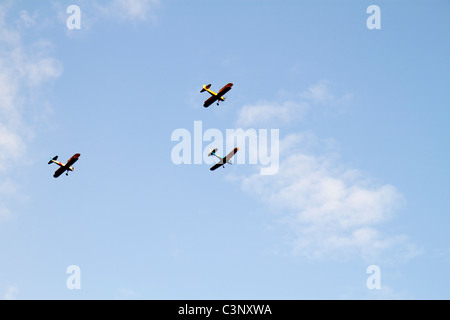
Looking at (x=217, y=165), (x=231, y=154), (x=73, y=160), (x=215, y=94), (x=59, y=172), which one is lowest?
(x=59, y=172)

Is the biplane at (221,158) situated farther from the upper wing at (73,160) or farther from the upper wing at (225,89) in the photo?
Answer: the upper wing at (73,160)

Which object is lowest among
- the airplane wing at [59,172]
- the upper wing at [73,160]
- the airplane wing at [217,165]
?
the airplane wing at [59,172]

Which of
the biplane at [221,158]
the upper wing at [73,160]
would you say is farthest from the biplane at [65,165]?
the biplane at [221,158]

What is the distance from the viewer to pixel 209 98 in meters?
76.2

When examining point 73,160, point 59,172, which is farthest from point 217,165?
point 59,172

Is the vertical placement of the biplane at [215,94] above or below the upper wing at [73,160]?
above

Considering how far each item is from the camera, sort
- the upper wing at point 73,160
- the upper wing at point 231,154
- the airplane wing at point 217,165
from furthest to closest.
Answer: the airplane wing at point 217,165 < the upper wing at point 73,160 < the upper wing at point 231,154

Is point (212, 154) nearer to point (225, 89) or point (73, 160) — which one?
point (225, 89)

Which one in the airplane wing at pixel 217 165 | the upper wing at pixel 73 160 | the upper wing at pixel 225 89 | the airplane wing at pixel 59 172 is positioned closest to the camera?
the upper wing at pixel 225 89

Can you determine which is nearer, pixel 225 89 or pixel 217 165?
pixel 225 89

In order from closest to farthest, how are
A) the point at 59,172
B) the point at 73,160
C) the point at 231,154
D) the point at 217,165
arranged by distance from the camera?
the point at 231,154 < the point at 73,160 < the point at 217,165 < the point at 59,172
